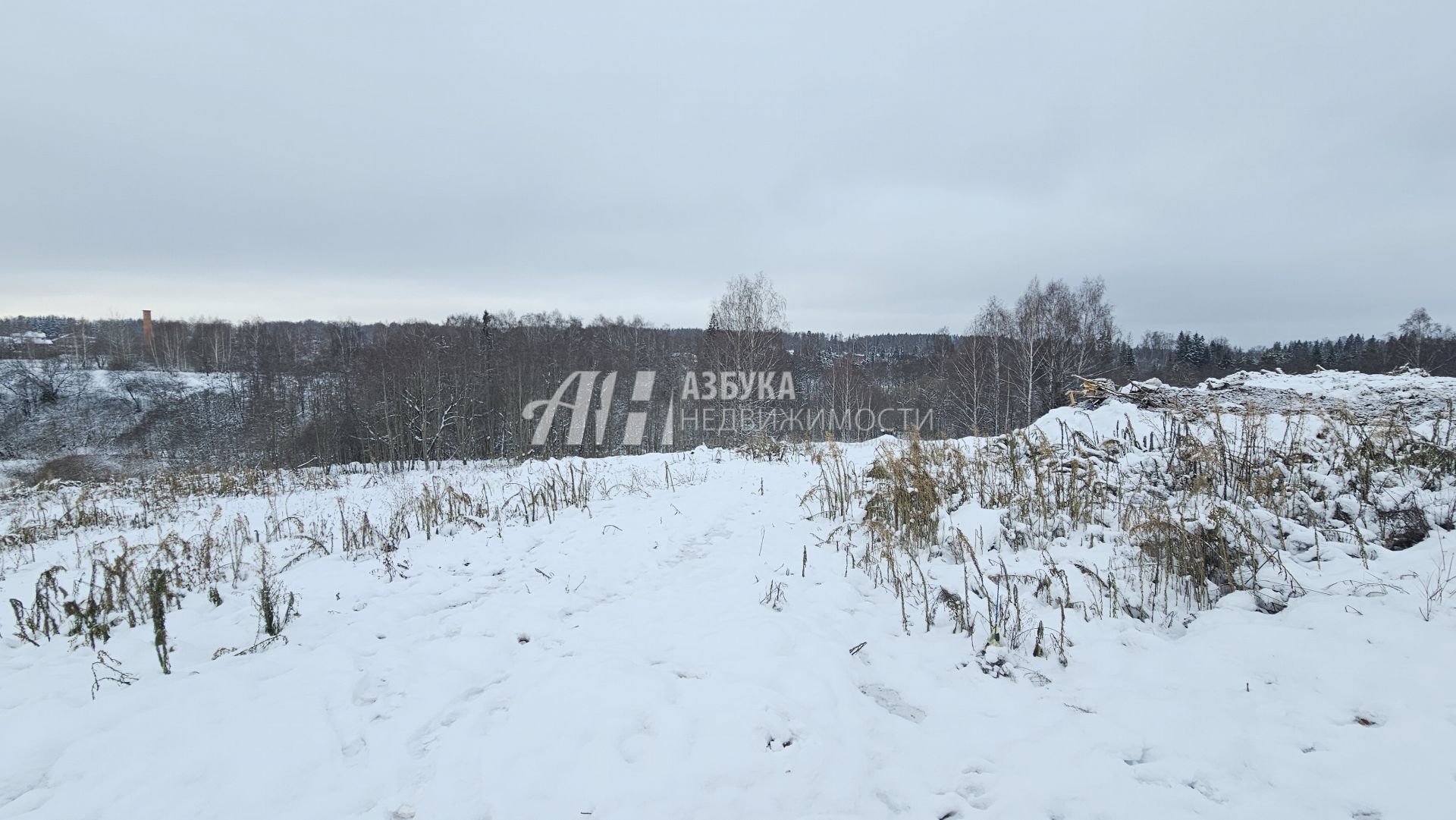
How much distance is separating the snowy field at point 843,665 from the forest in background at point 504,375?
35.3 feet

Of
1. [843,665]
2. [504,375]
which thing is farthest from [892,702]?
[504,375]

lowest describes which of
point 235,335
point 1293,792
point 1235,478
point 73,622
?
point 73,622

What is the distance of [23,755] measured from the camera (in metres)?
2.16

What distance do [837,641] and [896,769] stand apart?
96 centimetres

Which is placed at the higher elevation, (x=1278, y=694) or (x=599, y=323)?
(x=599, y=323)

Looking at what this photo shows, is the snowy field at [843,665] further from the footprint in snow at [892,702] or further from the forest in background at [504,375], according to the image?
the forest in background at [504,375]

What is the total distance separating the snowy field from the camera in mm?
1951

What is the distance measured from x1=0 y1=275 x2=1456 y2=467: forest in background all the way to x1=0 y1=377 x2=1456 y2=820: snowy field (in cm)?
1076

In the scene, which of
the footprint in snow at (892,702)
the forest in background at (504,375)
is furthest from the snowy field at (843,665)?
the forest in background at (504,375)

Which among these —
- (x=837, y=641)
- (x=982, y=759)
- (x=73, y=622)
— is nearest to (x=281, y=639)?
(x=73, y=622)

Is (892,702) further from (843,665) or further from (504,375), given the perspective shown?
(504,375)

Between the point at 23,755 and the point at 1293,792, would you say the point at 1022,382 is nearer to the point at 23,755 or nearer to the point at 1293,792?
the point at 1293,792

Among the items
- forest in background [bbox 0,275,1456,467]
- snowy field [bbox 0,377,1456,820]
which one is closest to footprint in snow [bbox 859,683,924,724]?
snowy field [bbox 0,377,1456,820]

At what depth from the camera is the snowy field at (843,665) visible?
195 centimetres
